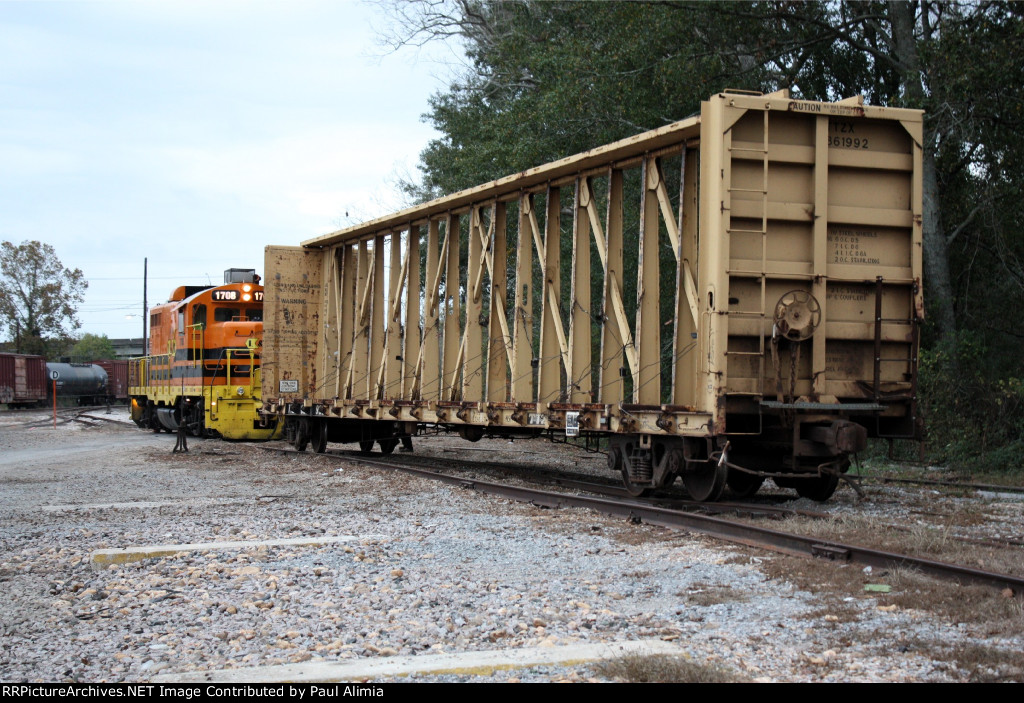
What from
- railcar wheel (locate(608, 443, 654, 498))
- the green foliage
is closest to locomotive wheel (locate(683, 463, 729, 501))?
railcar wheel (locate(608, 443, 654, 498))

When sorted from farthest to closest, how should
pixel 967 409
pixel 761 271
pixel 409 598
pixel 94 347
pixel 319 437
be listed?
pixel 94 347 < pixel 319 437 < pixel 967 409 < pixel 761 271 < pixel 409 598

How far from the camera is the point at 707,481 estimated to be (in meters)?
9.56

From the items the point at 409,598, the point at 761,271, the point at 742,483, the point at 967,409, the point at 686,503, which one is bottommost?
the point at 409,598

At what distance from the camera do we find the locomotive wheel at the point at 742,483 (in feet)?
33.1

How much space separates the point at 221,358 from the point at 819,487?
1516 centimetres

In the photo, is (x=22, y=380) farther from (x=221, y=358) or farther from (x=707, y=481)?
(x=707, y=481)

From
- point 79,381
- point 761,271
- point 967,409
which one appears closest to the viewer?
point 761,271

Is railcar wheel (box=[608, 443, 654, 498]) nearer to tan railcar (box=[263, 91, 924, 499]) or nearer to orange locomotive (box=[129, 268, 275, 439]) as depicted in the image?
tan railcar (box=[263, 91, 924, 499])

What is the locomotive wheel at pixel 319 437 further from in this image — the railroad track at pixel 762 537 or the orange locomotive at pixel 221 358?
the railroad track at pixel 762 537

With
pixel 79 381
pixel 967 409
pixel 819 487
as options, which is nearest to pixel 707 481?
pixel 819 487

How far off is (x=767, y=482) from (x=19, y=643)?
9663 millimetres

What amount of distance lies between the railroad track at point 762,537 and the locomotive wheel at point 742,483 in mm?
878

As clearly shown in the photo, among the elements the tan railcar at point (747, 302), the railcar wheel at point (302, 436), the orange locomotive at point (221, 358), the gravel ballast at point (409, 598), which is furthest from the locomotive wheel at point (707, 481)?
the orange locomotive at point (221, 358)
